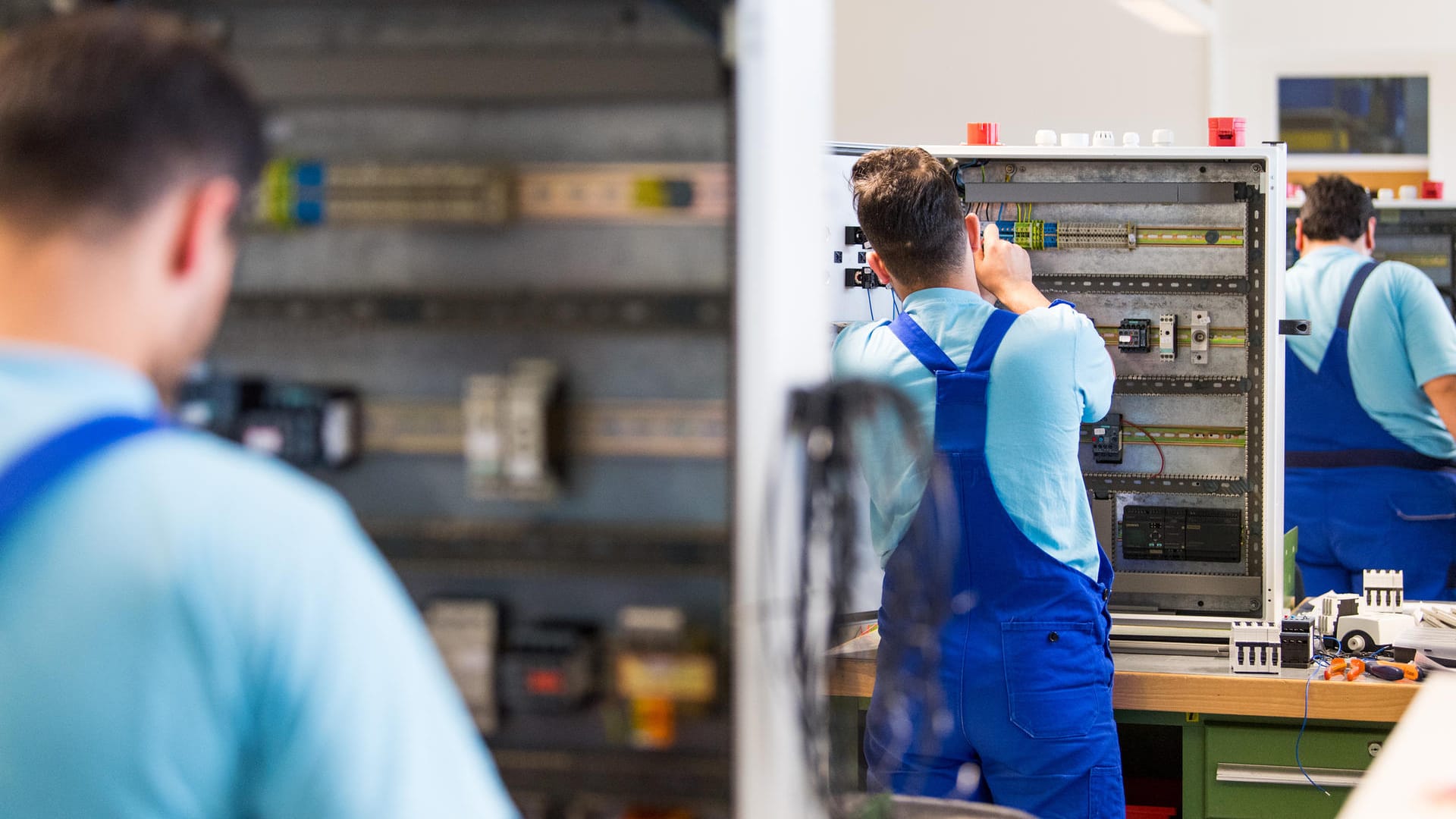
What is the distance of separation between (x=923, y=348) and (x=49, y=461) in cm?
196

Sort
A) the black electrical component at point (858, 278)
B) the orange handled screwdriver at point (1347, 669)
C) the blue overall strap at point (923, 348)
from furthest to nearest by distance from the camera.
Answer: the black electrical component at point (858, 278) → the orange handled screwdriver at point (1347, 669) → the blue overall strap at point (923, 348)

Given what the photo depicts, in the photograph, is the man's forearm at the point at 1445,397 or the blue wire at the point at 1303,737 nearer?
the blue wire at the point at 1303,737

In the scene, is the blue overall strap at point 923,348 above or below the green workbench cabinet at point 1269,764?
above

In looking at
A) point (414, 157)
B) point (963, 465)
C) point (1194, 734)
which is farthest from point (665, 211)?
point (1194, 734)

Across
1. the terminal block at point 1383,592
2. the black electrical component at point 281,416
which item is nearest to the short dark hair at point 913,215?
the terminal block at point 1383,592

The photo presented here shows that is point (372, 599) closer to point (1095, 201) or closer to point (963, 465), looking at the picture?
point (963, 465)

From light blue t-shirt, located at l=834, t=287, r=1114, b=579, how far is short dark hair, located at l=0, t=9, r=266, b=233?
1665mm

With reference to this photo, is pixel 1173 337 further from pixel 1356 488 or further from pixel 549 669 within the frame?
pixel 549 669

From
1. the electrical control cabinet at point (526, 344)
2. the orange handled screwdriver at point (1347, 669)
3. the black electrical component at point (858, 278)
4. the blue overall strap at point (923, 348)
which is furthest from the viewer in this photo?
the black electrical component at point (858, 278)

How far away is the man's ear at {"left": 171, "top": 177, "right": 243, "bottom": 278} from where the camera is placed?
3.05ft

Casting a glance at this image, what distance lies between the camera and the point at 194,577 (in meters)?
0.79

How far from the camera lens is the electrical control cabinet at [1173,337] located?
9.23 ft

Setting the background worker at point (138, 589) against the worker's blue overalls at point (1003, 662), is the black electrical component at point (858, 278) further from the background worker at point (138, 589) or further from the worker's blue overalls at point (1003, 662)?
the background worker at point (138, 589)

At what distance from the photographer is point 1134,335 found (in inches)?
113
